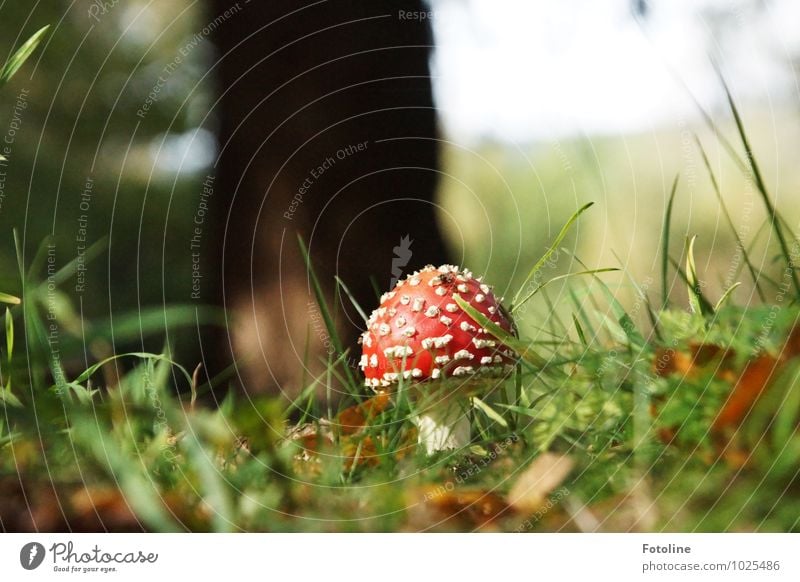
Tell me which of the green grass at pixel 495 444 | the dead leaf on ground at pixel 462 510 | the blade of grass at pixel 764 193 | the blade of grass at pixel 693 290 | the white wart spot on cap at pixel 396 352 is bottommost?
the dead leaf on ground at pixel 462 510

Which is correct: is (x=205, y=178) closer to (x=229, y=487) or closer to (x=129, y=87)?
(x=129, y=87)

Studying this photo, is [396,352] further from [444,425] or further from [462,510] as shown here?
[462,510]

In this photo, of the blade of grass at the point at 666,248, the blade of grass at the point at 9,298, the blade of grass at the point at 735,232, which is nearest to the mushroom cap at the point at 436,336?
the blade of grass at the point at 666,248

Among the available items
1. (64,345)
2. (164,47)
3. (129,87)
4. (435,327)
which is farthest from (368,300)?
(164,47)

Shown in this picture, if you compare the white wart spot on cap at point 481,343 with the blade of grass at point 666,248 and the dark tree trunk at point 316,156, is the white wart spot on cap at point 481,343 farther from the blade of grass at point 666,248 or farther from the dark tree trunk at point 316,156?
the dark tree trunk at point 316,156

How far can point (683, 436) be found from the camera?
0.91 metres

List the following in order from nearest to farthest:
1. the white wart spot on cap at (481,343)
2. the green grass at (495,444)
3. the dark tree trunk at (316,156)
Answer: the green grass at (495,444), the white wart spot on cap at (481,343), the dark tree trunk at (316,156)

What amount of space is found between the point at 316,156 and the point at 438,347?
70 cm

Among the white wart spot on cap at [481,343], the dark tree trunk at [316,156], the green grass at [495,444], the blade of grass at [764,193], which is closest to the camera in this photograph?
the green grass at [495,444]

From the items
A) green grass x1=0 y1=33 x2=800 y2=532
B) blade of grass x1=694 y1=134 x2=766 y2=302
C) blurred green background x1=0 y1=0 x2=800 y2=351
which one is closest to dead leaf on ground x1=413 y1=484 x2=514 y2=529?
green grass x1=0 y1=33 x2=800 y2=532

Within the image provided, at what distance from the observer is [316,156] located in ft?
5.76

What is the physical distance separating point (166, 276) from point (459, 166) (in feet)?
7.24

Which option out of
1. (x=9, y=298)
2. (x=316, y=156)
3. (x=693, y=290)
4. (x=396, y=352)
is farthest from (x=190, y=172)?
(x=693, y=290)

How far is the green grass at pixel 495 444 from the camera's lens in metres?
0.88
